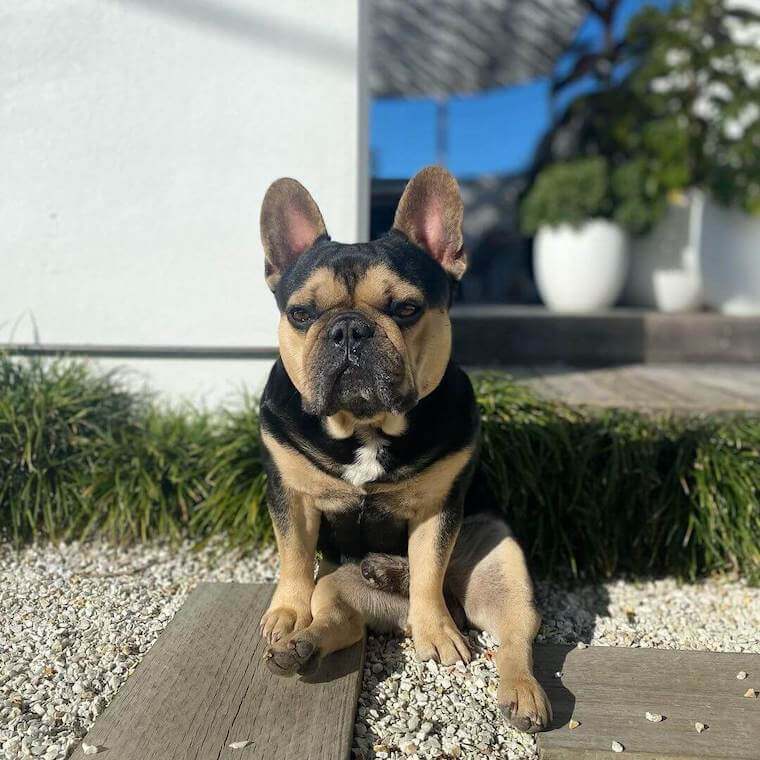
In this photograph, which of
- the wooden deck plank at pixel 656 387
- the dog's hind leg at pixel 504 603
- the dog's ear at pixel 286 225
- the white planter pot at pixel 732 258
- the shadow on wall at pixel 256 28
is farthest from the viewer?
the white planter pot at pixel 732 258

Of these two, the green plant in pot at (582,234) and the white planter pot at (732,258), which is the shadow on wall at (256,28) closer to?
the green plant in pot at (582,234)

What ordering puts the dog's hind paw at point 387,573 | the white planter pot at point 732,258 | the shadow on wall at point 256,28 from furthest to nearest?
the white planter pot at point 732,258
the shadow on wall at point 256,28
the dog's hind paw at point 387,573

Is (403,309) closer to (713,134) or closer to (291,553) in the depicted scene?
(291,553)

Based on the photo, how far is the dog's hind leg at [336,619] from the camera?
2061 millimetres

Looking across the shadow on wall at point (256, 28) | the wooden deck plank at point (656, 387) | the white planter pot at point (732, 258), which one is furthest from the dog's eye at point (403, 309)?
the white planter pot at point (732, 258)

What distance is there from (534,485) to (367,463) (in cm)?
136

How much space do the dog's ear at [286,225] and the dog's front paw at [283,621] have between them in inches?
43.8

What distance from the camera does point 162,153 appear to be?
4.18 meters

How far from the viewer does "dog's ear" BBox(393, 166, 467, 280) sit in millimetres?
2322

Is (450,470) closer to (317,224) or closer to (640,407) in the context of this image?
(317,224)

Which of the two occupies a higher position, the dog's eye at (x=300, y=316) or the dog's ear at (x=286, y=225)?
the dog's ear at (x=286, y=225)

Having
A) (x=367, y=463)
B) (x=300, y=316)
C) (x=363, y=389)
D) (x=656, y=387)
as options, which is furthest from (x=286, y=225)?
(x=656, y=387)

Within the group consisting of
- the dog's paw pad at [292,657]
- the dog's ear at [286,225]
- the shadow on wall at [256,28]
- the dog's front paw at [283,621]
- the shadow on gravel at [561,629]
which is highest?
the shadow on wall at [256,28]

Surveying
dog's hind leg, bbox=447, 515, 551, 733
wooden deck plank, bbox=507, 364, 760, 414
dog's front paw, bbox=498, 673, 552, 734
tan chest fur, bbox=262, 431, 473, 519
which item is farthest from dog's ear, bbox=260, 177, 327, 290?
wooden deck plank, bbox=507, 364, 760, 414
